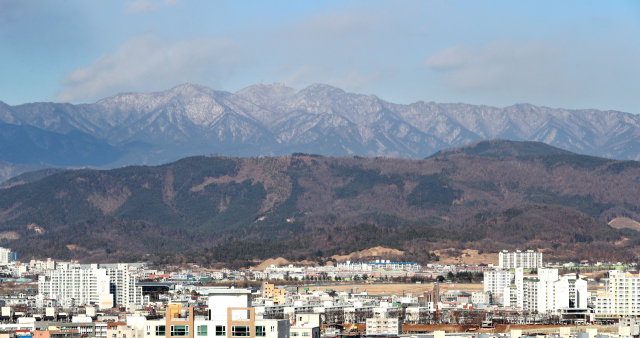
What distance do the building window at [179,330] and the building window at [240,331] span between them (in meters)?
1.90

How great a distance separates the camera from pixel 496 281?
172875 millimetres

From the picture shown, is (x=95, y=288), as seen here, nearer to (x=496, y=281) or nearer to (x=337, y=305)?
(x=337, y=305)

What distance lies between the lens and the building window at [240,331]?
46812 mm

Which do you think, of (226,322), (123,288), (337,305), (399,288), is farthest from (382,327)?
(399,288)

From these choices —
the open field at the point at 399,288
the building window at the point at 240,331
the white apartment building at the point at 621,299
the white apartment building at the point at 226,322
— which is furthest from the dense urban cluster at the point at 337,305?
the building window at the point at 240,331

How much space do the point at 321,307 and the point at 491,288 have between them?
42.1m

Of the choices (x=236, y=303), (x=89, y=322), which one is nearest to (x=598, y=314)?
(x=89, y=322)

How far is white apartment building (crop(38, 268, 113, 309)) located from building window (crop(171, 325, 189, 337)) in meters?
111

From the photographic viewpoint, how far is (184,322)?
1858 inches

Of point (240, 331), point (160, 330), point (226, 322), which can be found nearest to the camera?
point (240, 331)

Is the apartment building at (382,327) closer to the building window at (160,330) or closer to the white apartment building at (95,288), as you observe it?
the white apartment building at (95,288)

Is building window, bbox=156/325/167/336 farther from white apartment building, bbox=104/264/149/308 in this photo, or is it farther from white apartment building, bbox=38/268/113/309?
white apartment building, bbox=104/264/149/308

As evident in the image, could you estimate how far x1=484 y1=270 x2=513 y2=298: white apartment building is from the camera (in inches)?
6732

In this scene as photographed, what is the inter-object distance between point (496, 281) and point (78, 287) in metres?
61.1
